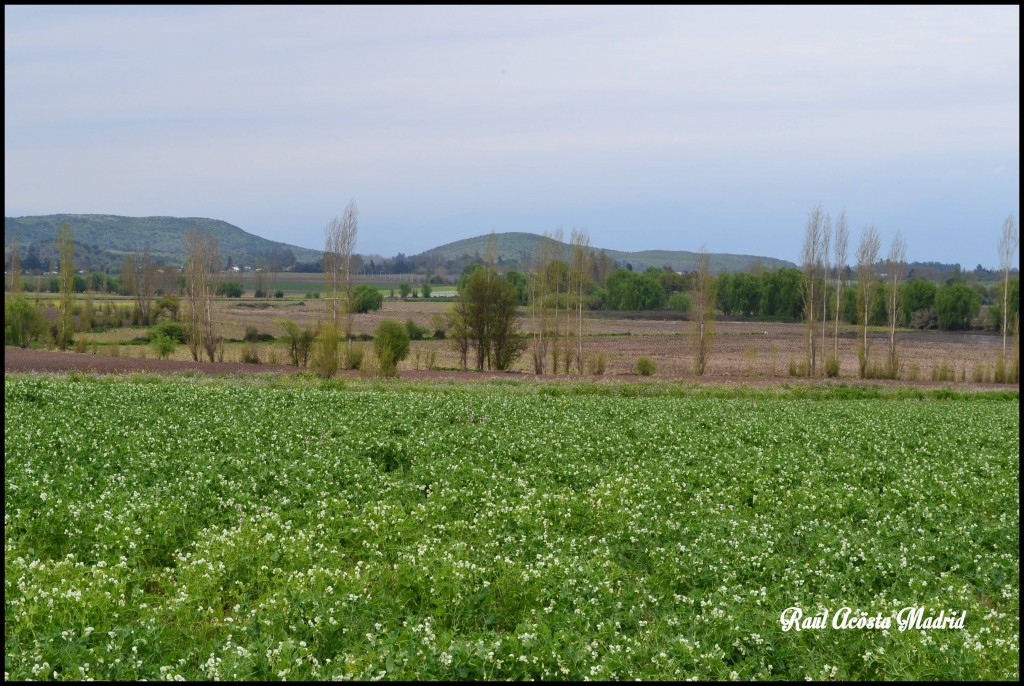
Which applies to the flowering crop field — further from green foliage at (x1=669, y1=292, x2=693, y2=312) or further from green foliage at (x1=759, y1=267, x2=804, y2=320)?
green foliage at (x1=669, y1=292, x2=693, y2=312)

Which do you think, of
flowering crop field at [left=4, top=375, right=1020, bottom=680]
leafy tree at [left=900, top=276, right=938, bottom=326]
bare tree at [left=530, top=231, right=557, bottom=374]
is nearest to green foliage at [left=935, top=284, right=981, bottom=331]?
leafy tree at [left=900, top=276, right=938, bottom=326]

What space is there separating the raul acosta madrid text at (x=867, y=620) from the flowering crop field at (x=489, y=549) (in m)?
0.06

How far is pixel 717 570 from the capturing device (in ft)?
32.7

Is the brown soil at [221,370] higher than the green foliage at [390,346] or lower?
lower

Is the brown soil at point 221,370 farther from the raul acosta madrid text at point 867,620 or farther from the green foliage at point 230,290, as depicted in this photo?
the green foliage at point 230,290

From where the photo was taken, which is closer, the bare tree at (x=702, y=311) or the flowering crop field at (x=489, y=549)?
the flowering crop field at (x=489, y=549)

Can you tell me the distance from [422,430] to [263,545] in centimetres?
884

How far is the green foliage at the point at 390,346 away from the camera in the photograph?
41.5 m

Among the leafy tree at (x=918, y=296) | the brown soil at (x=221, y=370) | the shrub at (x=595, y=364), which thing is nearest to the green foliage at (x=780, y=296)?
the leafy tree at (x=918, y=296)

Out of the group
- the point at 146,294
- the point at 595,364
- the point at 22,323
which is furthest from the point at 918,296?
the point at 22,323

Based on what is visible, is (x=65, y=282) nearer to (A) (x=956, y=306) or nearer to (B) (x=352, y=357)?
(B) (x=352, y=357)

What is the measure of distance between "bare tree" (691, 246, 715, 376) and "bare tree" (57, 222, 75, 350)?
3965cm

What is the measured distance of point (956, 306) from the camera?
83750mm

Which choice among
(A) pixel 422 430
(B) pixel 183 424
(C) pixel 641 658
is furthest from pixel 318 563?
(B) pixel 183 424
